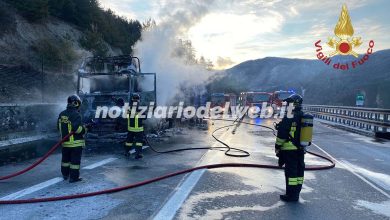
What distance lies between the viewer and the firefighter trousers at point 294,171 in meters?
5.94

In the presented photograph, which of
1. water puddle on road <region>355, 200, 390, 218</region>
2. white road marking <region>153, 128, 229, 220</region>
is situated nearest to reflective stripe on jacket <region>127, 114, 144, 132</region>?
white road marking <region>153, 128, 229, 220</region>

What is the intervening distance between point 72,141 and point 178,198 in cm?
253

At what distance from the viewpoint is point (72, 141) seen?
6.94 meters

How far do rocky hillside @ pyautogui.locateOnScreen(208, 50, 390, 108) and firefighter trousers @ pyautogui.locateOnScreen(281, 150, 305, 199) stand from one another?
62.3 feet

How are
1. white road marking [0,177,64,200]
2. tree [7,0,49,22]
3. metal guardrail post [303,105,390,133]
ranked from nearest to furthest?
white road marking [0,177,64,200] → metal guardrail post [303,105,390,133] → tree [7,0,49,22]

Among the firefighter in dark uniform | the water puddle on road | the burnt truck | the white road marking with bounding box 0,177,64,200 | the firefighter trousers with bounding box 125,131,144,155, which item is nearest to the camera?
the water puddle on road

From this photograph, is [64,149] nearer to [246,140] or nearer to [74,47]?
[246,140]

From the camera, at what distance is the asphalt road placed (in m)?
5.15

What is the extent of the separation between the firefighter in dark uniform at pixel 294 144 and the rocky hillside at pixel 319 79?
747 inches

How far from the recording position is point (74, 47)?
28453 millimetres

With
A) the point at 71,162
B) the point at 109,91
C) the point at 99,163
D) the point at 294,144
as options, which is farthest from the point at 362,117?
the point at 71,162

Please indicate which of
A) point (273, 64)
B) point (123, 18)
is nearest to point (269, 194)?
point (123, 18)

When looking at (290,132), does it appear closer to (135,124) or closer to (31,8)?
(135,124)

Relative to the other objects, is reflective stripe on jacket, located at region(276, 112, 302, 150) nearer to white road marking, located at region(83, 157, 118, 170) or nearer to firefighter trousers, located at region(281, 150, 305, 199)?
firefighter trousers, located at region(281, 150, 305, 199)
